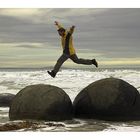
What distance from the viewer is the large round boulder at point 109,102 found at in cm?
840

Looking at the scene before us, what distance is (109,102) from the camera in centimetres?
839

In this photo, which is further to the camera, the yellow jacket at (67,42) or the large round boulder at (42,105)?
the large round boulder at (42,105)

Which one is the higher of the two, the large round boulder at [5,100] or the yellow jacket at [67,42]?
the yellow jacket at [67,42]

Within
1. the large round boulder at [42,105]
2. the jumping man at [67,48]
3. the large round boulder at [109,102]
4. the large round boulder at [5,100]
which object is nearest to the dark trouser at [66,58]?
the jumping man at [67,48]

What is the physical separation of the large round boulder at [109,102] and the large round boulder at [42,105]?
0.33m

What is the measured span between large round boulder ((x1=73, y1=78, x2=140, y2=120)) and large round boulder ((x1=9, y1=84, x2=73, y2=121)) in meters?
0.33

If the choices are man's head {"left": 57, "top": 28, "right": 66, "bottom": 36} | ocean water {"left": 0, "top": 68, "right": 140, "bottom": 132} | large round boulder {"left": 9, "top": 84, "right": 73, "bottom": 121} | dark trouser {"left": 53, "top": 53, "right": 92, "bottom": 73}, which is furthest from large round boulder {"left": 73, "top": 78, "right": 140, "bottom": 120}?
man's head {"left": 57, "top": 28, "right": 66, "bottom": 36}

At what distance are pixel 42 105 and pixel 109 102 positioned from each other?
1290 mm

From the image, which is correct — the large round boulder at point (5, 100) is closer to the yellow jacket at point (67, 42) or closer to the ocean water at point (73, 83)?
the ocean water at point (73, 83)

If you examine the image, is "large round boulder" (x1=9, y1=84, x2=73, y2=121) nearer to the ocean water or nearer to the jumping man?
the ocean water

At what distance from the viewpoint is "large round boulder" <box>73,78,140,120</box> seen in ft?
27.6

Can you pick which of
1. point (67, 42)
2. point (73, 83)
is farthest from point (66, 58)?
point (73, 83)
